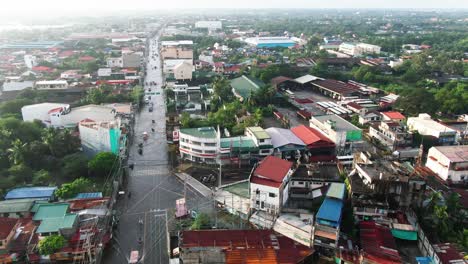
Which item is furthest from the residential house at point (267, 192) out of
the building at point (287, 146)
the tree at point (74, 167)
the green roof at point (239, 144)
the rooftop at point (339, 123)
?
the tree at point (74, 167)

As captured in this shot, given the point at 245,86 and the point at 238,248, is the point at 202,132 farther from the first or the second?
the point at 245,86

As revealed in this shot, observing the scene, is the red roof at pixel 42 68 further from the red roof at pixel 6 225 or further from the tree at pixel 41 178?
the red roof at pixel 6 225

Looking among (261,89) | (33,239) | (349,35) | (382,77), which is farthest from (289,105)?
(349,35)

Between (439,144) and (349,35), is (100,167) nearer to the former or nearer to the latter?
(439,144)

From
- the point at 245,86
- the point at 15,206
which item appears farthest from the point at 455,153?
the point at 15,206

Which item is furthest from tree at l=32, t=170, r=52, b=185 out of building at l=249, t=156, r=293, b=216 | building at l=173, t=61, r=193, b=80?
building at l=173, t=61, r=193, b=80
